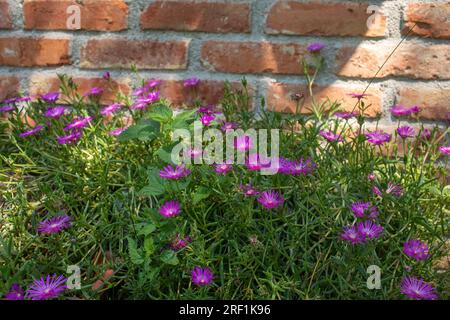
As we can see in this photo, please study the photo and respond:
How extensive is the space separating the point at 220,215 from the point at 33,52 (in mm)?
798

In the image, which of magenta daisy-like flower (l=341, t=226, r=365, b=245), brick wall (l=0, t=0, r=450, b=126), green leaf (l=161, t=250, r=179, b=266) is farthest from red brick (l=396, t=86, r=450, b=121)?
green leaf (l=161, t=250, r=179, b=266)

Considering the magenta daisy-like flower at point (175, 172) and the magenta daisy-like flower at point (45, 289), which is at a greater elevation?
the magenta daisy-like flower at point (175, 172)

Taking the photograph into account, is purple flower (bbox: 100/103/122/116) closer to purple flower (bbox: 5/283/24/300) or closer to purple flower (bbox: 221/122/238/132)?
purple flower (bbox: 221/122/238/132)

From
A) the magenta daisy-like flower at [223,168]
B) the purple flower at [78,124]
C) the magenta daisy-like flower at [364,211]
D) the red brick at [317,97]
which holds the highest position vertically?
the red brick at [317,97]

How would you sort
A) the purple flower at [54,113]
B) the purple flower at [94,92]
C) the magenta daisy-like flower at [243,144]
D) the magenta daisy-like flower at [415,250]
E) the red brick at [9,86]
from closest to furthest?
the magenta daisy-like flower at [415,250] < the magenta daisy-like flower at [243,144] < the purple flower at [54,113] < the purple flower at [94,92] < the red brick at [9,86]

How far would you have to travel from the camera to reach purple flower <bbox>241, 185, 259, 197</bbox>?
1.12 m

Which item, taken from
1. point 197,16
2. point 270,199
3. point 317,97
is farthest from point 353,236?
point 197,16

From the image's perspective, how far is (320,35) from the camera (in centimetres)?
151

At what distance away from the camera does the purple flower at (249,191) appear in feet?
3.68

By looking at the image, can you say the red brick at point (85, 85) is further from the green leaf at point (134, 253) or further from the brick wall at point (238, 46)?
the green leaf at point (134, 253)

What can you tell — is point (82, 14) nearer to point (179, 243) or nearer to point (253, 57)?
point (253, 57)

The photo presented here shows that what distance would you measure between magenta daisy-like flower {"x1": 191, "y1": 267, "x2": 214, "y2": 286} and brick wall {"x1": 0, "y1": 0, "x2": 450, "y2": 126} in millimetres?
635

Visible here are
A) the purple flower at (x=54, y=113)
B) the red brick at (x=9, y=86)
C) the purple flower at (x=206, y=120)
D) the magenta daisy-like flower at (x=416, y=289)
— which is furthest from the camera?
the red brick at (x=9, y=86)

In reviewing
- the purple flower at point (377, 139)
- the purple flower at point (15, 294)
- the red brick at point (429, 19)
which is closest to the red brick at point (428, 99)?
the red brick at point (429, 19)
